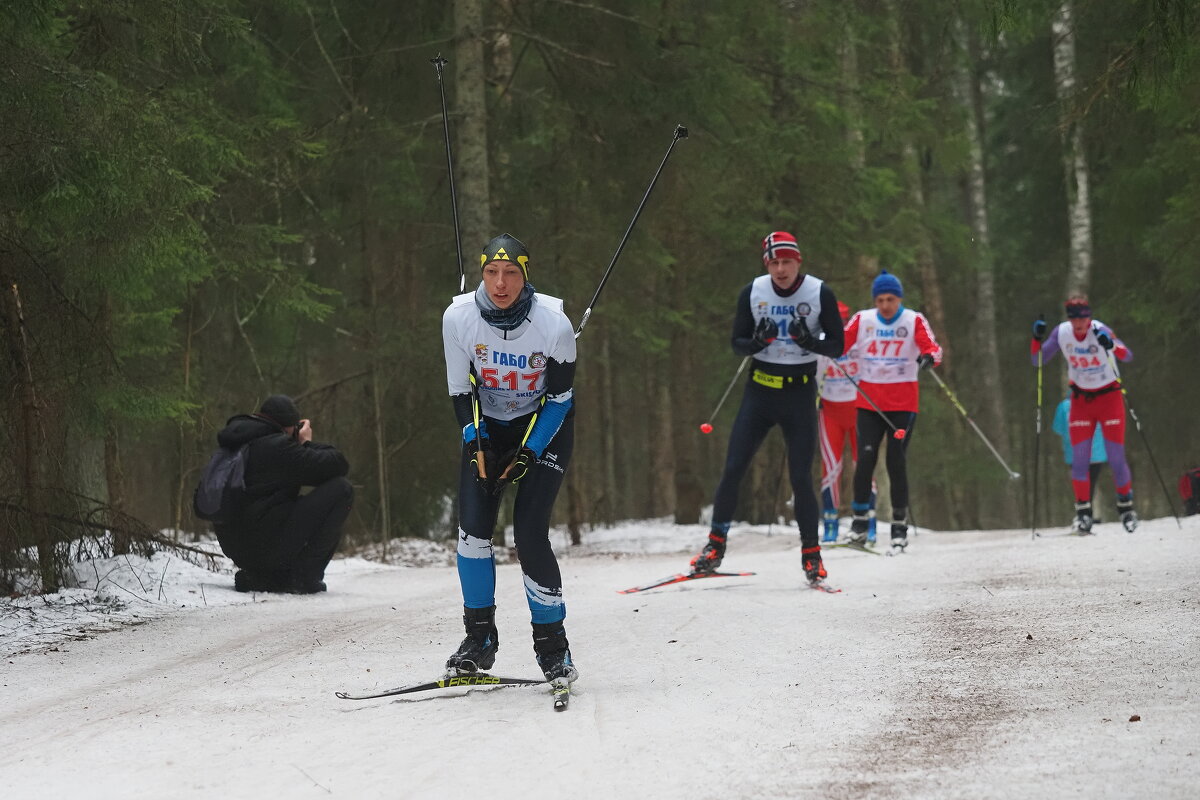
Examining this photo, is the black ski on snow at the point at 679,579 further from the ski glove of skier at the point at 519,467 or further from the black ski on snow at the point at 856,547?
the ski glove of skier at the point at 519,467

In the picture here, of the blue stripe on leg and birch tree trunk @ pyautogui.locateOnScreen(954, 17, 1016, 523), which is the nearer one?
the blue stripe on leg

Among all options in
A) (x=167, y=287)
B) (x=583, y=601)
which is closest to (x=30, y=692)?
(x=583, y=601)

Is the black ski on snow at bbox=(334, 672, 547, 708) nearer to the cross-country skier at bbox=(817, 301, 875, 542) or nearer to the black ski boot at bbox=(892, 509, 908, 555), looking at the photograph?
the black ski boot at bbox=(892, 509, 908, 555)

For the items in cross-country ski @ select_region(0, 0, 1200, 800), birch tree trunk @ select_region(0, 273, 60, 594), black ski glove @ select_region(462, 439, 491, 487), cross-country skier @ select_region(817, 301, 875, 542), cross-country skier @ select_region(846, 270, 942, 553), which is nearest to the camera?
cross-country ski @ select_region(0, 0, 1200, 800)

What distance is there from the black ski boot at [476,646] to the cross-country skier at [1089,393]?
28.7ft

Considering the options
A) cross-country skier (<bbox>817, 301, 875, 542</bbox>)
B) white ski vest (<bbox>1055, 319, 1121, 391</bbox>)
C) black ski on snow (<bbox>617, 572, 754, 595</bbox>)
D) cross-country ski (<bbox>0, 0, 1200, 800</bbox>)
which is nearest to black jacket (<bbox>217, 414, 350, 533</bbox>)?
cross-country ski (<bbox>0, 0, 1200, 800</bbox>)

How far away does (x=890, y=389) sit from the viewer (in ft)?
41.2

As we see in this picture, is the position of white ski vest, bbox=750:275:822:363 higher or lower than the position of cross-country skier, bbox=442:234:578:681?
higher

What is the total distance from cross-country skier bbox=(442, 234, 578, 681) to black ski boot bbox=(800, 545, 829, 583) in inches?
149

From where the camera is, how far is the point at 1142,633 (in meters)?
6.91

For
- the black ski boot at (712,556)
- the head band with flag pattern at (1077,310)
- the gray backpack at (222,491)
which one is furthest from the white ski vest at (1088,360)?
the gray backpack at (222,491)

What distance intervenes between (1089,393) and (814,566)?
17.8 ft

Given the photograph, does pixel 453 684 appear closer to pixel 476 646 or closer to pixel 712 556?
pixel 476 646

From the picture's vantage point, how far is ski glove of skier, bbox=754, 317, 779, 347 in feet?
31.9
